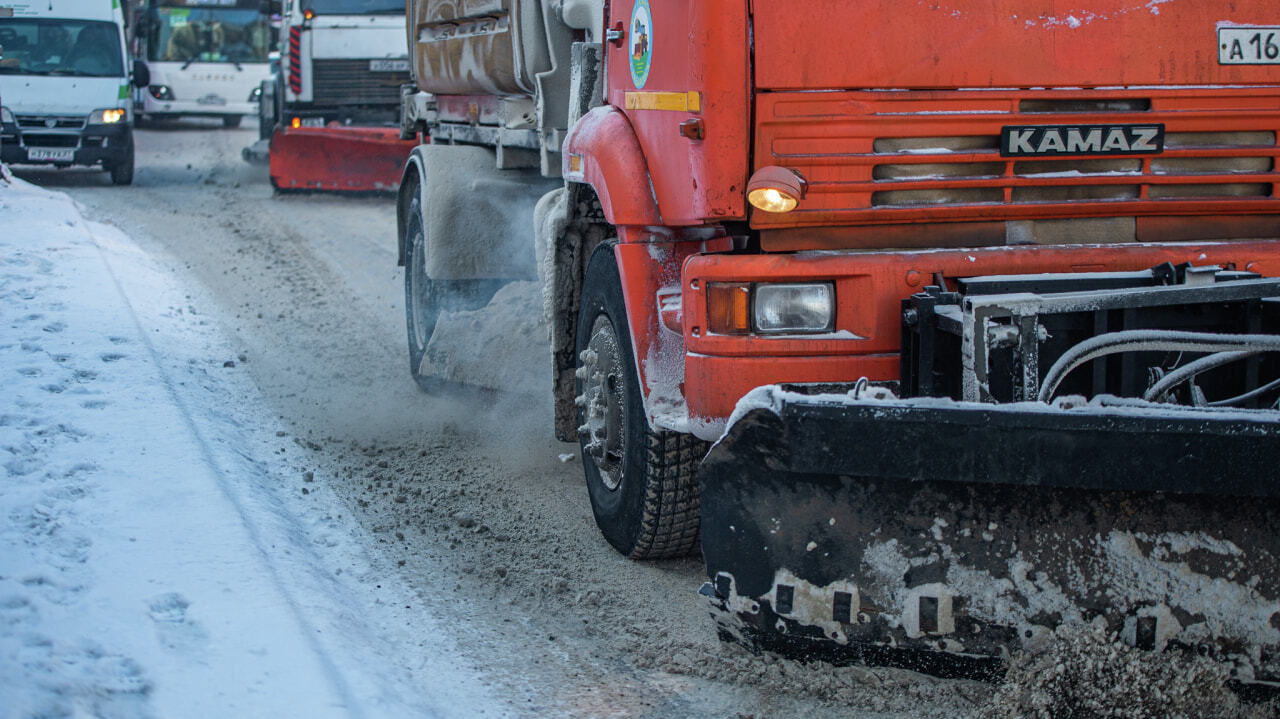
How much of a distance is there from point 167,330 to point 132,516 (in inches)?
152

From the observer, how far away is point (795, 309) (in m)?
3.39

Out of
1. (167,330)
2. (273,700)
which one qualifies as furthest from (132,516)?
(167,330)

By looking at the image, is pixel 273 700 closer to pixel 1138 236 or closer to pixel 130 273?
pixel 1138 236

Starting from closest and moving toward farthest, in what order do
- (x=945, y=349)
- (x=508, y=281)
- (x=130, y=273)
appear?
(x=945, y=349) → (x=508, y=281) → (x=130, y=273)

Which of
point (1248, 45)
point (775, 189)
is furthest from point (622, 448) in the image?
point (1248, 45)

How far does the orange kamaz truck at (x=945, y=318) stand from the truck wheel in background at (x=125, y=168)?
1424 centimetres

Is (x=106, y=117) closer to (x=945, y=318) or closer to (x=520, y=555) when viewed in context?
(x=520, y=555)

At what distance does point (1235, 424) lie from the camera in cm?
259

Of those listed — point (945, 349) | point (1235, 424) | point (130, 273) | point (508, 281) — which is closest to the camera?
point (1235, 424)

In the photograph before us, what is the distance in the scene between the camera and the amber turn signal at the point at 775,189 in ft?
10.8

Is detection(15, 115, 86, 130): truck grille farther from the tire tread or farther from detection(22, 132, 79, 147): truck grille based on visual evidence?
the tire tread

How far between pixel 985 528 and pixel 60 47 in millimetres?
16896

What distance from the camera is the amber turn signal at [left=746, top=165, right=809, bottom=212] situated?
3291 mm

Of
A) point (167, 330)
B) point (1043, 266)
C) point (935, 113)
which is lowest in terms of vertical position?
point (167, 330)
